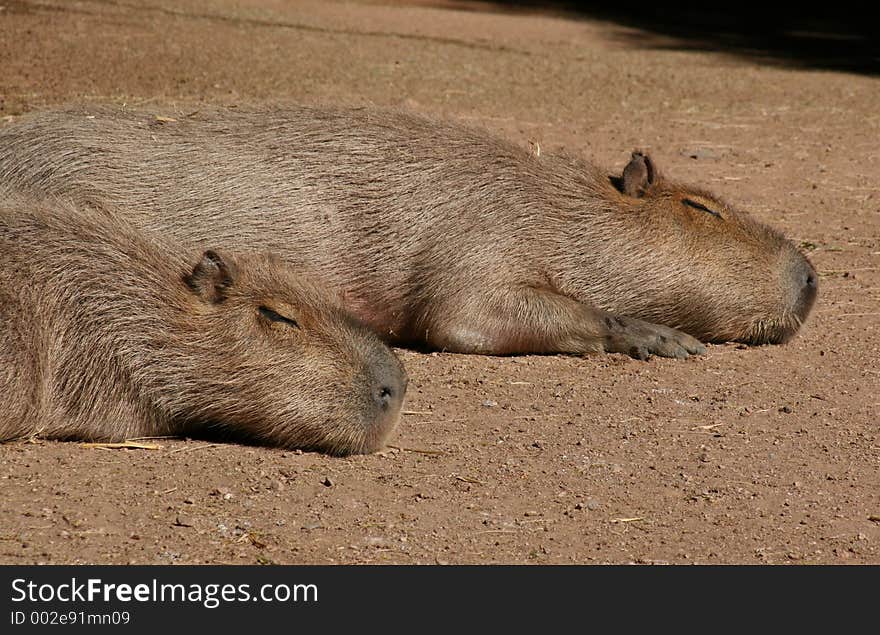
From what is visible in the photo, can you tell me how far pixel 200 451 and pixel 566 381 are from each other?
5.06 feet

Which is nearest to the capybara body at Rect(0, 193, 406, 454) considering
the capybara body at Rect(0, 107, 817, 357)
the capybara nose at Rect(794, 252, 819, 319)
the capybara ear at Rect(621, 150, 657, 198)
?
the capybara body at Rect(0, 107, 817, 357)

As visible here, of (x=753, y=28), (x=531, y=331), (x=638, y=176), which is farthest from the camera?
(x=753, y=28)

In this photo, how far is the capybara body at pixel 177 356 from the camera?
436 cm

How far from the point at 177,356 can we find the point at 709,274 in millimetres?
2449

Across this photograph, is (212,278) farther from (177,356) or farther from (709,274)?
(709,274)

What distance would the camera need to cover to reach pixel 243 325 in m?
4.48

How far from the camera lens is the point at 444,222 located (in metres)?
5.66

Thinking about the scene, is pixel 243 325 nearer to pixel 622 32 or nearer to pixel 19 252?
pixel 19 252

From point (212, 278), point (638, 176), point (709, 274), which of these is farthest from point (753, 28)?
point (212, 278)

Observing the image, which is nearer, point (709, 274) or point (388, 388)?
point (388, 388)

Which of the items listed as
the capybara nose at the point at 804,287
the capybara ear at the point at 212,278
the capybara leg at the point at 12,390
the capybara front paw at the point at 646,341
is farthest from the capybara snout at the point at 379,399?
the capybara nose at the point at 804,287

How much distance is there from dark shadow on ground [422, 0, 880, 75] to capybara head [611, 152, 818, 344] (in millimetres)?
7425

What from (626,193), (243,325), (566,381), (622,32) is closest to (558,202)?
(626,193)

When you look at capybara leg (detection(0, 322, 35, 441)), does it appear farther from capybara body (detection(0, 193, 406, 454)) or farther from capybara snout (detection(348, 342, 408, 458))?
capybara snout (detection(348, 342, 408, 458))
